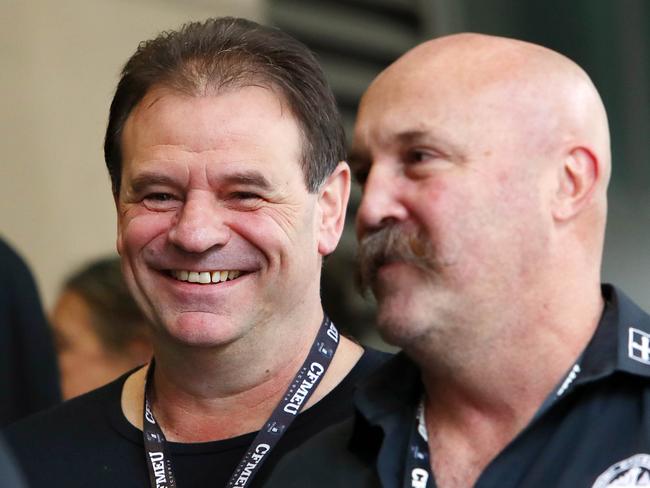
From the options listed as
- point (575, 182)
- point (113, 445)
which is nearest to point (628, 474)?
point (575, 182)

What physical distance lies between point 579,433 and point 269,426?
0.90 metres

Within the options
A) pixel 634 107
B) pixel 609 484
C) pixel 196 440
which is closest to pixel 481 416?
pixel 609 484

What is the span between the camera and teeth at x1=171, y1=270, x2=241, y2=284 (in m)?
3.36

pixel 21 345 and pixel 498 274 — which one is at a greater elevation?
pixel 498 274

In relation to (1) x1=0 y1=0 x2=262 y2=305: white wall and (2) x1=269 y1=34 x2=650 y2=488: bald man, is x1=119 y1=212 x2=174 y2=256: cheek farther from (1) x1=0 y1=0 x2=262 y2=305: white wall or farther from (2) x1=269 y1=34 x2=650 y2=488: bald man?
(1) x1=0 y1=0 x2=262 y2=305: white wall

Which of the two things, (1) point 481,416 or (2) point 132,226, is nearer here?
(1) point 481,416

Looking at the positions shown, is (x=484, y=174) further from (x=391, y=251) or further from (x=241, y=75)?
(x=241, y=75)

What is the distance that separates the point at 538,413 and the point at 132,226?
3.58ft

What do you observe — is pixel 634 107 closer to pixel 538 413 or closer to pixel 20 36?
pixel 20 36

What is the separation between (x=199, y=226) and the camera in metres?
3.28

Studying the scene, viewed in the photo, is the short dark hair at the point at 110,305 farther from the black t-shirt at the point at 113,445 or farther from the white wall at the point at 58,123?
the white wall at the point at 58,123

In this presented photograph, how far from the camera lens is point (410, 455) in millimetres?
2758

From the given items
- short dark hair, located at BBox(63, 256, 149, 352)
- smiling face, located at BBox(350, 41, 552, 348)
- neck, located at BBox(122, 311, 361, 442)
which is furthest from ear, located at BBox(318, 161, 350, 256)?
short dark hair, located at BBox(63, 256, 149, 352)

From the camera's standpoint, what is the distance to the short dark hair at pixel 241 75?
11.2ft
